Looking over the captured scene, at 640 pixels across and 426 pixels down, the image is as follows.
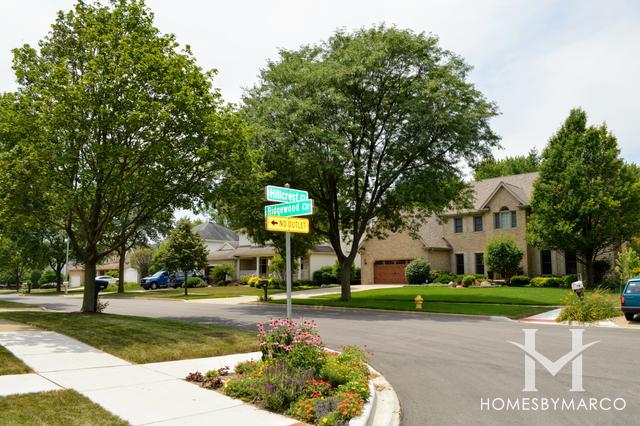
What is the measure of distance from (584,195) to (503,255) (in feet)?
24.3

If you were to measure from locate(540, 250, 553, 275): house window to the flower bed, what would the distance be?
109 feet

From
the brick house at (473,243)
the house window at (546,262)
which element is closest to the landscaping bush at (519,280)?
the brick house at (473,243)

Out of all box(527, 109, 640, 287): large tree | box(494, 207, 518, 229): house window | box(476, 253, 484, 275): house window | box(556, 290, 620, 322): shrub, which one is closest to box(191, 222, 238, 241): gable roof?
box(476, 253, 484, 275): house window

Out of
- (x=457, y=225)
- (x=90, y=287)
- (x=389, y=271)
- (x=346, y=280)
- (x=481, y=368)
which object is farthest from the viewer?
(x=389, y=271)

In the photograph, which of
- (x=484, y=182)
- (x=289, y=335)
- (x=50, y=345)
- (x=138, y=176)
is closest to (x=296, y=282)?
(x=484, y=182)

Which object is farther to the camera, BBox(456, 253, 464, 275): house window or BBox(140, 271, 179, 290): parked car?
BBox(140, 271, 179, 290): parked car

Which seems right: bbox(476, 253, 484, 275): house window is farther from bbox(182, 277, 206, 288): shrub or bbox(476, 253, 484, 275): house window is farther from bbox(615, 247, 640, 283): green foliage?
bbox(182, 277, 206, 288): shrub

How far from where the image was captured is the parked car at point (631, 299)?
57.2 ft

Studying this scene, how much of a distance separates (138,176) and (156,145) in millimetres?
1367

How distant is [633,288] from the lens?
1792cm

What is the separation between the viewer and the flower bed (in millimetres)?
6586

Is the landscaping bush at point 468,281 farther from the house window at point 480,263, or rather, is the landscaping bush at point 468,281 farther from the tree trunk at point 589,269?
the tree trunk at point 589,269

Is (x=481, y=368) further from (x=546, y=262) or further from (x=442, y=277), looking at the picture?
(x=546, y=262)

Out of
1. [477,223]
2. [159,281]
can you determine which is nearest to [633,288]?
[477,223]
